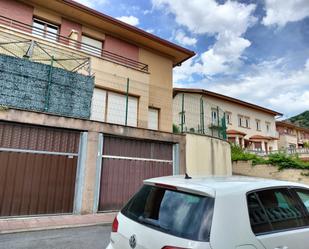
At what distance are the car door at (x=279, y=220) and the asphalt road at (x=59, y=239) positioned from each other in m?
3.93

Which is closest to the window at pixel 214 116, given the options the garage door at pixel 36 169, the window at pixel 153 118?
the window at pixel 153 118

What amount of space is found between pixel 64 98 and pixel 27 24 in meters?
5.14

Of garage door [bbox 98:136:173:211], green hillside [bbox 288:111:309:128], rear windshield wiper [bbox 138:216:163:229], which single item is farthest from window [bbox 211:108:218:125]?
green hillside [bbox 288:111:309:128]

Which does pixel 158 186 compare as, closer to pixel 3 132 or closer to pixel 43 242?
pixel 43 242

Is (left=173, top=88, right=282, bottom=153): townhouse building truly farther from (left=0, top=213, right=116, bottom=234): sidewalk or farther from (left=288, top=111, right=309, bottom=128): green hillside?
(left=288, top=111, right=309, bottom=128): green hillside

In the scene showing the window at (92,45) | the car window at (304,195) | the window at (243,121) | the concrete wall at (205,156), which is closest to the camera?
the car window at (304,195)

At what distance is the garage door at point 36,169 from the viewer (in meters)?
7.66

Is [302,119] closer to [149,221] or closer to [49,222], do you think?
[49,222]

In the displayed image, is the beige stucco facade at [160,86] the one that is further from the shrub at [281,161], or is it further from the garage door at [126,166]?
the shrub at [281,161]

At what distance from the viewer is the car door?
2.46m

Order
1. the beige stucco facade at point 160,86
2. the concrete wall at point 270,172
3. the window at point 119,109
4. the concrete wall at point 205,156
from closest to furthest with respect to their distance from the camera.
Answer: the concrete wall at point 205,156
the window at point 119,109
the beige stucco facade at point 160,86
the concrete wall at point 270,172

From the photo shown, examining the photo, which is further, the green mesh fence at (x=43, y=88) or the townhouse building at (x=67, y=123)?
the green mesh fence at (x=43, y=88)

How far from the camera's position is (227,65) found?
2281 cm

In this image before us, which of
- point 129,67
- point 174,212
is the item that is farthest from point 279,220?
point 129,67
